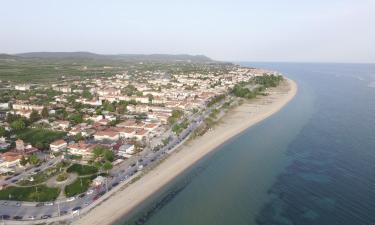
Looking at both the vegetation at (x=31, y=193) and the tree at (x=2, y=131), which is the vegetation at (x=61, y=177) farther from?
the tree at (x=2, y=131)

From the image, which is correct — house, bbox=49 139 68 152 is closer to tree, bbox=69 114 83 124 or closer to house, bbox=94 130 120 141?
house, bbox=94 130 120 141

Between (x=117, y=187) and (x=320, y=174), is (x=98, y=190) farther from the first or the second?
(x=320, y=174)

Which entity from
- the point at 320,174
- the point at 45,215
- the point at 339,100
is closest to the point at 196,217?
the point at 45,215

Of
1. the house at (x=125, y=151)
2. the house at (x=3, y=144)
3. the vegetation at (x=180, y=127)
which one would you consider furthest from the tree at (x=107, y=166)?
the house at (x=3, y=144)

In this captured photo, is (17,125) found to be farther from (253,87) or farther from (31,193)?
(253,87)

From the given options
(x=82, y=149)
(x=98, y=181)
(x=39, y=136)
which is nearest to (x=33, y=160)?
(x=82, y=149)
